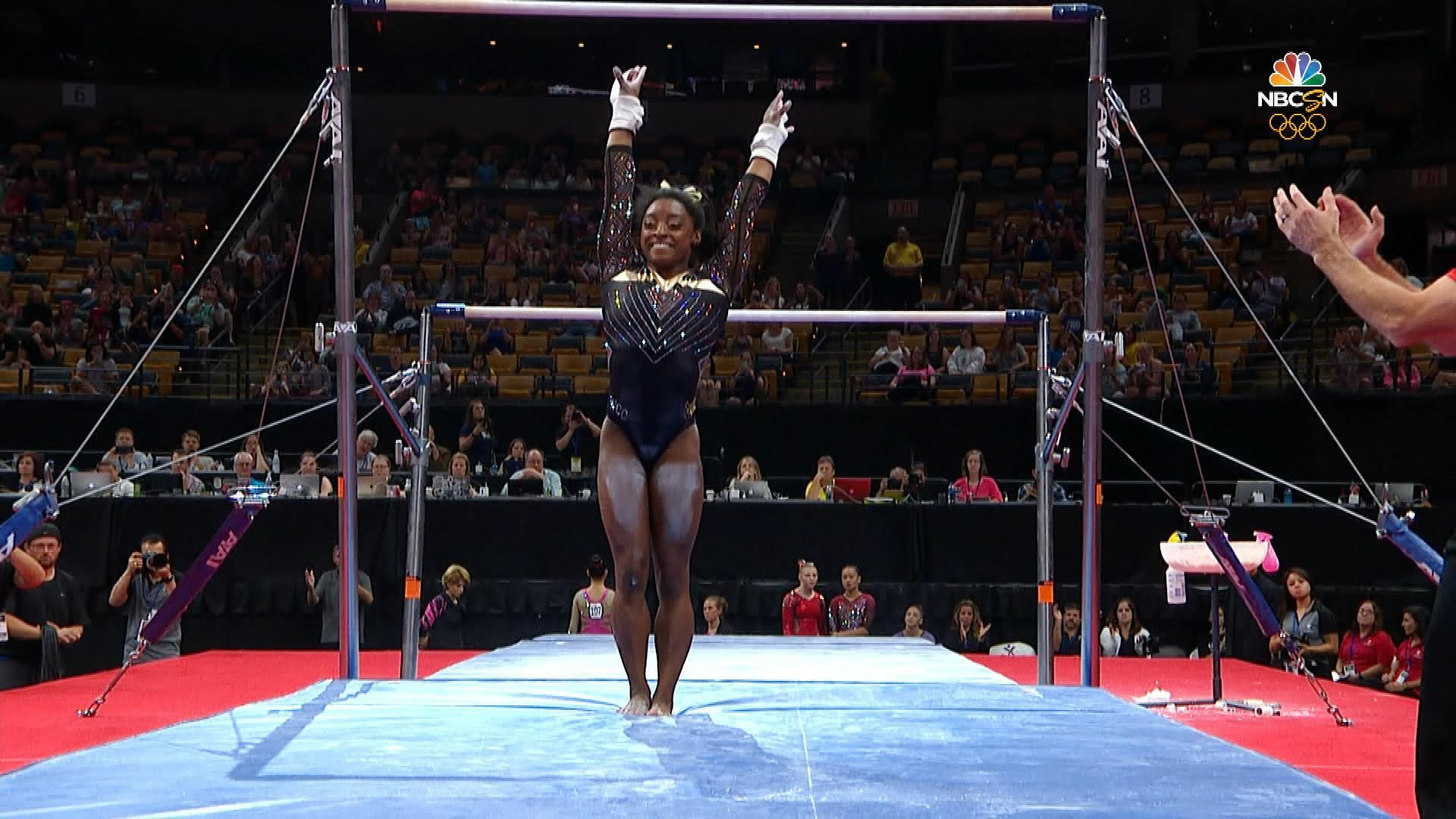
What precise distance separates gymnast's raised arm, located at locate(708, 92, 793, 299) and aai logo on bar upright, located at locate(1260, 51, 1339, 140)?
1628 centimetres

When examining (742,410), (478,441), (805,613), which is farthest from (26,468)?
(805,613)

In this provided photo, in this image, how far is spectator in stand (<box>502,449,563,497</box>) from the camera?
34.9 ft

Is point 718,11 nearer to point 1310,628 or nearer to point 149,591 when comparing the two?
point 1310,628

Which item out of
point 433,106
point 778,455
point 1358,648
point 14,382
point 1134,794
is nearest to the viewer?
point 1134,794

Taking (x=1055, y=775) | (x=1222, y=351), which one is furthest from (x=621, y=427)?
(x=1222, y=351)

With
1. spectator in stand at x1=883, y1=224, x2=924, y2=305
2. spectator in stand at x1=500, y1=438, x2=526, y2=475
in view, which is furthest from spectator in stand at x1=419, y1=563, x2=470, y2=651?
spectator in stand at x1=883, y1=224, x2=924, y2=305

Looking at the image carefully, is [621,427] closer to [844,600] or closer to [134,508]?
[844,600]

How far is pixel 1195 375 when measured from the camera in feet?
42.8

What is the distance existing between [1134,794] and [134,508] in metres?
9.10

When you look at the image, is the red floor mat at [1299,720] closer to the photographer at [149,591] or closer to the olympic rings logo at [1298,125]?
the photographer at [149,591]

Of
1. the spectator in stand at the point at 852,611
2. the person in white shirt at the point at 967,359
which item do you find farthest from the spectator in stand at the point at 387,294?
the spectator in stand at the point at 852,611

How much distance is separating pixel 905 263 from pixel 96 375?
9.04 metres

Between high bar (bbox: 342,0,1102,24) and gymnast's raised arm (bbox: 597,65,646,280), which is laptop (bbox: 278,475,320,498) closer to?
high bar (bbox: 342,0,1102,24)

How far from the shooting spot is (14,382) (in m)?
13.3
